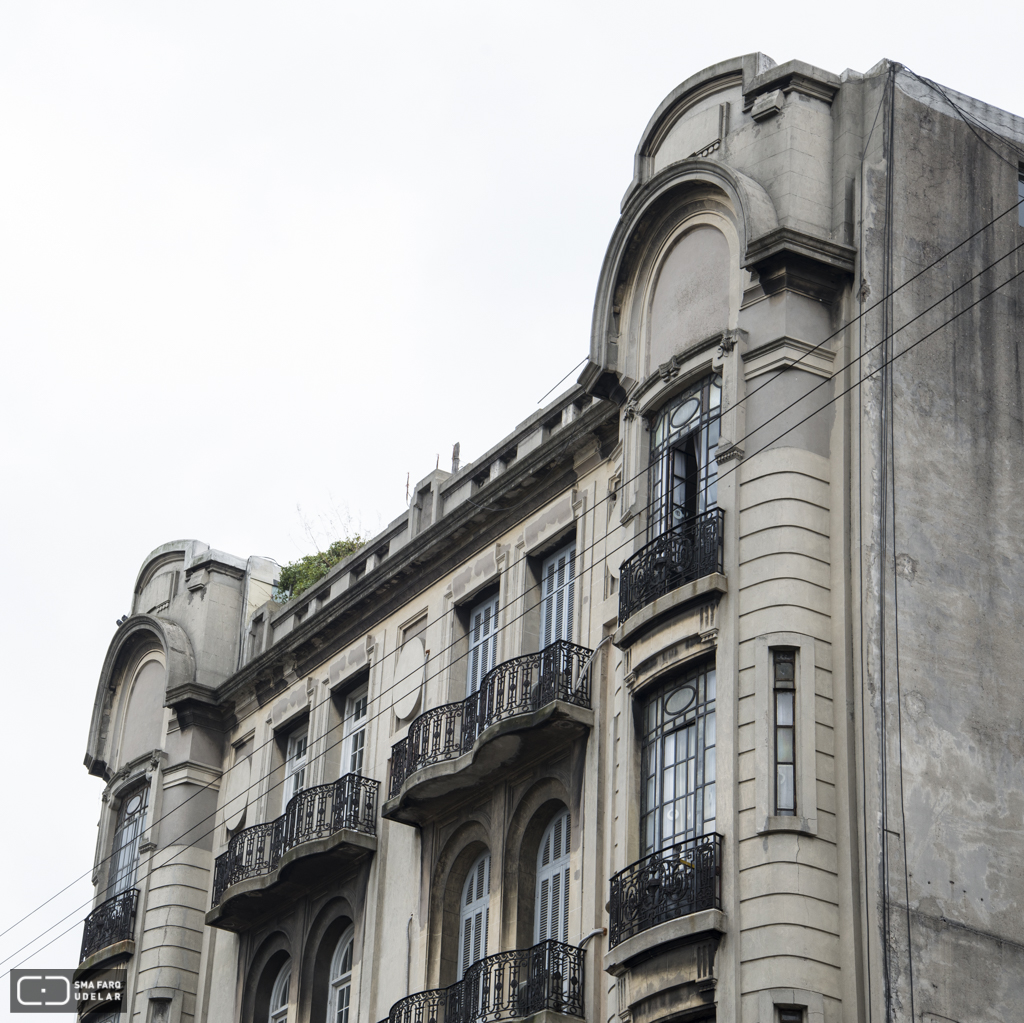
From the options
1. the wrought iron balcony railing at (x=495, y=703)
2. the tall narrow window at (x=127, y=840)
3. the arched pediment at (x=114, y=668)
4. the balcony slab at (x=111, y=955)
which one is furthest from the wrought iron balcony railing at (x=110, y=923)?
the wrought iron balcony railing at (x=495, y=703)

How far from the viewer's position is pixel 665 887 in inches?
815

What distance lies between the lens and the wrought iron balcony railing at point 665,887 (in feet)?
66.1

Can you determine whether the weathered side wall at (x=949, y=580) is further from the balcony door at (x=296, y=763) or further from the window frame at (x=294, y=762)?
the balcony door at (x=296, y=763)

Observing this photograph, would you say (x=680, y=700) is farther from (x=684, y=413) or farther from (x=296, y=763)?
(x=296, y=763)

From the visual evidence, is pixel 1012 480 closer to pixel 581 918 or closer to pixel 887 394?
pixel 887 394

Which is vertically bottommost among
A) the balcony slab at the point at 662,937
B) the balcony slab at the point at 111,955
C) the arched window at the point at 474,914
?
the balcony slab at the point at 662,937

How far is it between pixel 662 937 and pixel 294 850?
9002 millimetres

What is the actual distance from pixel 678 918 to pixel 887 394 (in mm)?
6081

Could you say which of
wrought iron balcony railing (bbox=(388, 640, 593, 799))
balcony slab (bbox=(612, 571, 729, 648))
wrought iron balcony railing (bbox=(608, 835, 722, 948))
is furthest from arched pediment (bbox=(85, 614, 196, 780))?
wrought iron balcony railing (bbox=(608, 835, 722, 948))

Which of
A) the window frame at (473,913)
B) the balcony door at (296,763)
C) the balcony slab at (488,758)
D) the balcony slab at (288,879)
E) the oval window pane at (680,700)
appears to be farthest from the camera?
the balcony door at (296,763)

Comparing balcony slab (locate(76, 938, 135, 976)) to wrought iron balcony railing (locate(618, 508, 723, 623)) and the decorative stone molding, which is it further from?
the decorative stone molding

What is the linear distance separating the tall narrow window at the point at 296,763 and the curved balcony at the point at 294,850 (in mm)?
811

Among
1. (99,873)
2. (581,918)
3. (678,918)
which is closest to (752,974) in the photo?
(678,918)

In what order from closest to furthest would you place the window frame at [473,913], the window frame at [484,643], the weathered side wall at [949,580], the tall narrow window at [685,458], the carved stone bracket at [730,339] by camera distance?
1. the weathered side wall at [949,580]
2. the carved stone bracket at [730,339]
3. the tall narrow window at [685,458]
4. the window frame at [473,913]
5. the window frame at [484,643]
